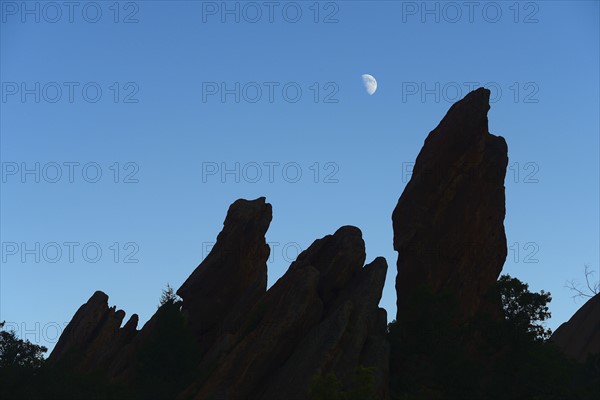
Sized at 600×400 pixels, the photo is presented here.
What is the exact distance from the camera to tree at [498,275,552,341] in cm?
7412

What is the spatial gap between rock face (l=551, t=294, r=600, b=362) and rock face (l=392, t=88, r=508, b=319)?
81.0ft

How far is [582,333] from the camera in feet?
353

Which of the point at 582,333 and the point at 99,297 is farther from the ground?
the point at 99,297

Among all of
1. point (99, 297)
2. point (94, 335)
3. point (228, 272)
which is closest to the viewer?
point (228, 272)

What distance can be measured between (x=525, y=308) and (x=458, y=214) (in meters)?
13.4

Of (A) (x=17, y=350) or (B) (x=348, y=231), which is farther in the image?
(A) (x=17, y=350)

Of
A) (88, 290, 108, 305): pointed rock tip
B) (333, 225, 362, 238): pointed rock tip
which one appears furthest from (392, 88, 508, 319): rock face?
(88, 290, 108, 305): pointed rock tip

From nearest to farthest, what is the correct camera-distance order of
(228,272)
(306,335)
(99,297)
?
1. (306,335)
2. (228,272)
3. (99,297)

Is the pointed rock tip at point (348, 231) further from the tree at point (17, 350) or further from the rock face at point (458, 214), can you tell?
the tree at point (17, 350)

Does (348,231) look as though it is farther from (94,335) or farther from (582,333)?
(582,333)

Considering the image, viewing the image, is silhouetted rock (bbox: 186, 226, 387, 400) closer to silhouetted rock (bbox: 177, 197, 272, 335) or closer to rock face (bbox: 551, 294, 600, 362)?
silhouetted rock (bbox: 177, 197, 272, 335)

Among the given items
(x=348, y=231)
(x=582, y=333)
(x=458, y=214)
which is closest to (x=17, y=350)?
(x=348, y=231)

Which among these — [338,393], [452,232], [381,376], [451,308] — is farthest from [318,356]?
[452,232]

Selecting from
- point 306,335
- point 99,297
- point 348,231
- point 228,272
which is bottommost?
point 306,335
